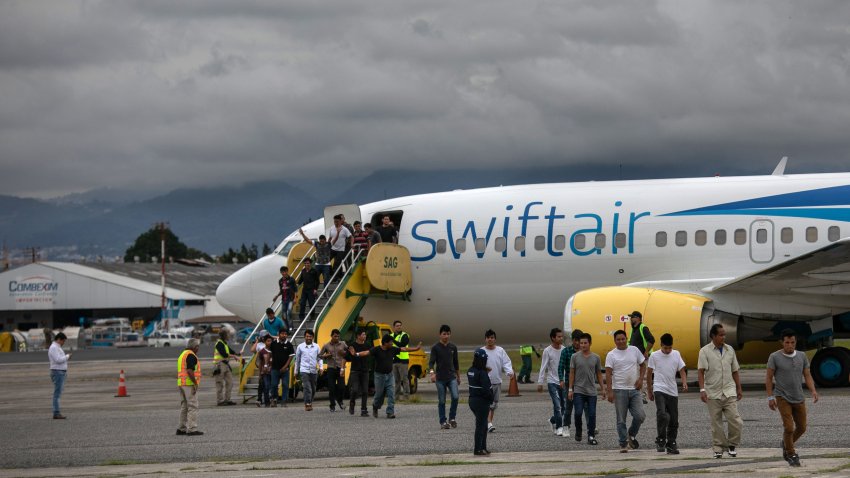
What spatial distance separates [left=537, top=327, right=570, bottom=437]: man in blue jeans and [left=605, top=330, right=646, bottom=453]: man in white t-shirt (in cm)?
185

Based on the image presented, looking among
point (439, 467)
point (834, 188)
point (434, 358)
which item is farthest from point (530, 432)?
point (834, 188)

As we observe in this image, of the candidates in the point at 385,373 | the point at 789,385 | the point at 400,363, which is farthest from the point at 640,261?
the point at 789,385

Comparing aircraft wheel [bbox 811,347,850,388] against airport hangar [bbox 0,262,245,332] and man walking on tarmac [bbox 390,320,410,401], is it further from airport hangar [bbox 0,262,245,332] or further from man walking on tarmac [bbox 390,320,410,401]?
airport hangar [bbox 0,262,245,332]

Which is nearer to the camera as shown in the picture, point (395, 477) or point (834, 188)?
point (395, 477)

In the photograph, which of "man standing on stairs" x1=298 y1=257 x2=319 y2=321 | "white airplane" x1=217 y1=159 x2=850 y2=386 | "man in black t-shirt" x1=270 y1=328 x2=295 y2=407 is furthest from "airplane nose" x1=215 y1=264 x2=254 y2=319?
"man in black t-shirt" x1=270 y1=328 x2=295 y2=407

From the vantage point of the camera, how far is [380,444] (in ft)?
56.6

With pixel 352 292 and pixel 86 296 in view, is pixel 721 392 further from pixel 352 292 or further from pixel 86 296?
pixel 86 296

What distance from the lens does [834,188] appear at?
84.6ft

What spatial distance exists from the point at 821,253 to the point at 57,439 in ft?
48.2

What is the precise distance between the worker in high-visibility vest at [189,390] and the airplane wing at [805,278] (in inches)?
443

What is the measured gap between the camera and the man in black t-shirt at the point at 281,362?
25.1 meters

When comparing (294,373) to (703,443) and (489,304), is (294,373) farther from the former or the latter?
(703,443)

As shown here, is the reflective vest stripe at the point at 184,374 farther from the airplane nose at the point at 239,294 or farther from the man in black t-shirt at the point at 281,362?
the airplane nose at the point at 239,294

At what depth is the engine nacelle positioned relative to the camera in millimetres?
24234
